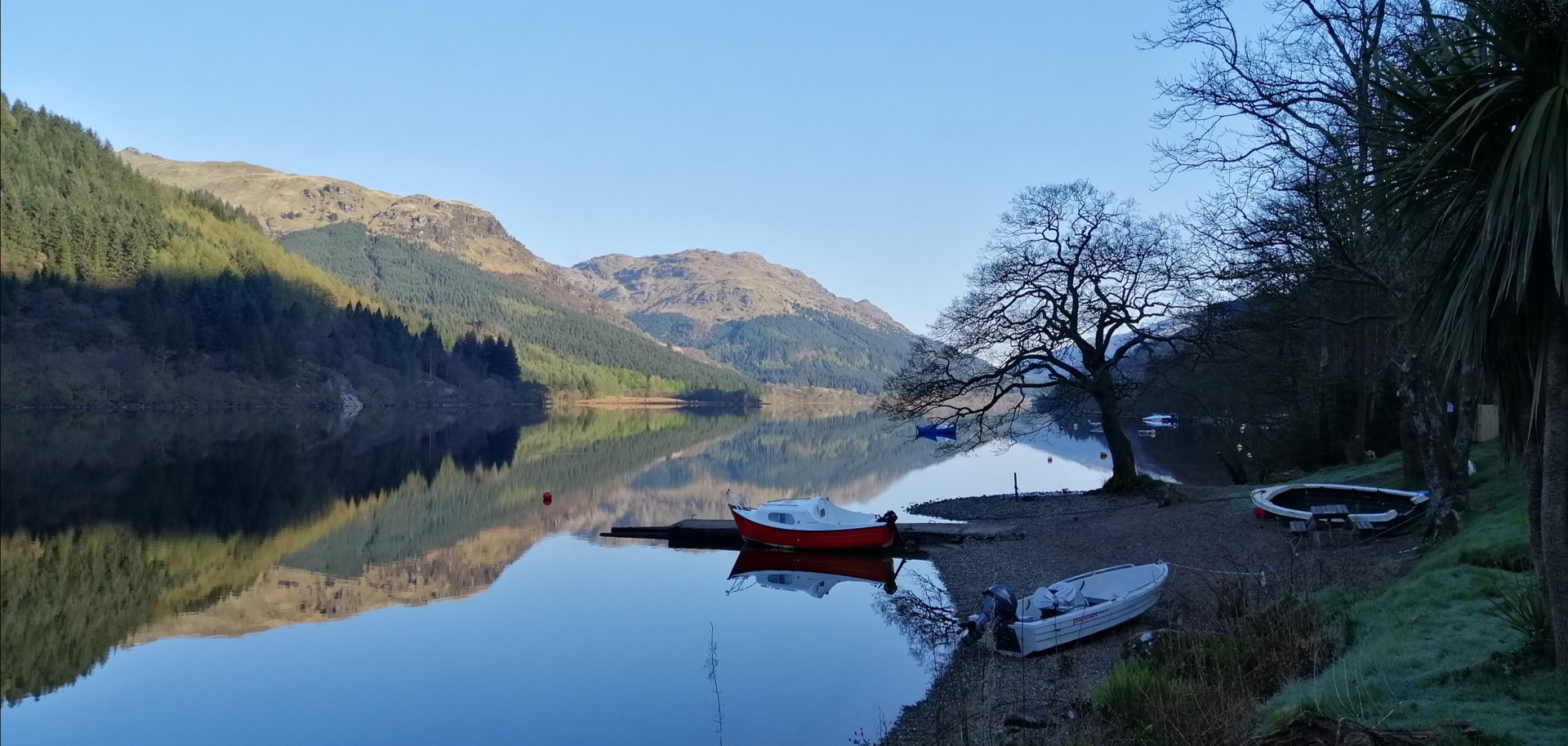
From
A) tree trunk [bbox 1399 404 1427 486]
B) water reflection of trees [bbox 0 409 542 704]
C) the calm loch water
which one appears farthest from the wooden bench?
water reflection of trees [bbox 0 409 542 704]

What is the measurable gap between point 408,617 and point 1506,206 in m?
19.9

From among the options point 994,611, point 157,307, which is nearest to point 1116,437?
point 994,611

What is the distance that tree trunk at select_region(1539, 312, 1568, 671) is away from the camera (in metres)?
7.26

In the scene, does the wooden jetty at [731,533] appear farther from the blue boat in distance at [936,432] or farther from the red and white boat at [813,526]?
the blue boat in distance at [936,432]

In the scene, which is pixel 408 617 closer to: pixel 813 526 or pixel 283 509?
pixel 813 526

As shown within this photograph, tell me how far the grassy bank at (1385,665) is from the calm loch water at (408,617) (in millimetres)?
4601

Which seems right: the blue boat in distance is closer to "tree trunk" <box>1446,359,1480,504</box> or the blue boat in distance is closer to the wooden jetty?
the wooden jetty

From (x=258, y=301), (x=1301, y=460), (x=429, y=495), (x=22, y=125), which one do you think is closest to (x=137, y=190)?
(x=22, y=125)

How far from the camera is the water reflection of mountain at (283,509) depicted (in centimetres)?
1967

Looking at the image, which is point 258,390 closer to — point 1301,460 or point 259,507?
point 259,507

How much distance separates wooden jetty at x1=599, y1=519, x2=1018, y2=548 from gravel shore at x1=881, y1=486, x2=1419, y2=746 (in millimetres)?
582

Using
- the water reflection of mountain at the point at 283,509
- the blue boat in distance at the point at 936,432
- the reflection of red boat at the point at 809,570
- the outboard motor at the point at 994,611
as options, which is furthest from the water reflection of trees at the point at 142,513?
the blue boat in distance at the point at 936,432

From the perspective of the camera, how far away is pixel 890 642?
710 inches

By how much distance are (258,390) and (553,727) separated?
105 meters
